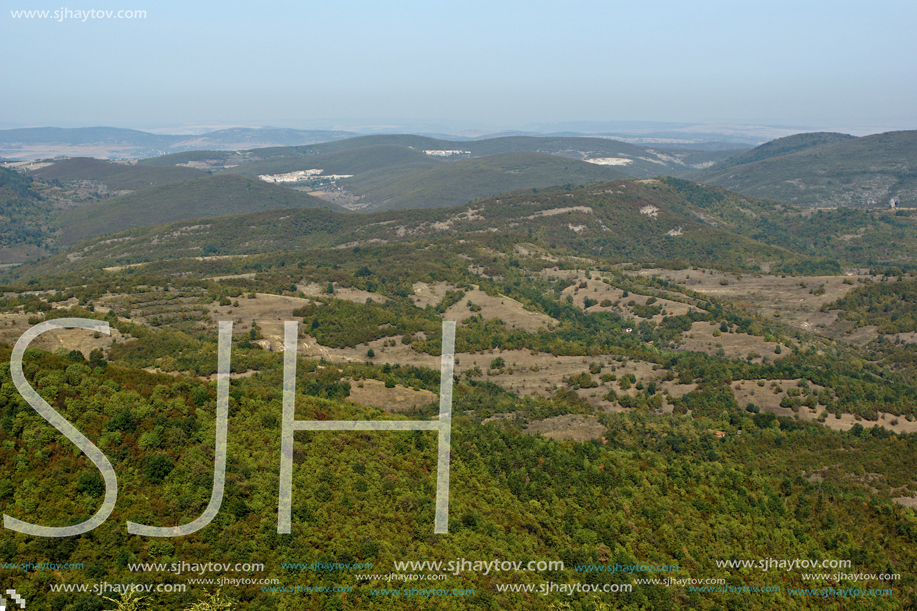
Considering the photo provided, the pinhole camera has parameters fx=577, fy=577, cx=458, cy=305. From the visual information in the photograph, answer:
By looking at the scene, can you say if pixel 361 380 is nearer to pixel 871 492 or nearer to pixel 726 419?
pixel 726 419

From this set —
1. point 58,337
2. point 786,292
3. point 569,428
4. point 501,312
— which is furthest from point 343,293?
point 786,292

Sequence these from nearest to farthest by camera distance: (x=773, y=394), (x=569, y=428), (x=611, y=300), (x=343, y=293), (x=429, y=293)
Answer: (x=569, y=428) → (x=773, y=394) → (x=343, y=293) → (x=429, y=293) → (x=611, y=300)

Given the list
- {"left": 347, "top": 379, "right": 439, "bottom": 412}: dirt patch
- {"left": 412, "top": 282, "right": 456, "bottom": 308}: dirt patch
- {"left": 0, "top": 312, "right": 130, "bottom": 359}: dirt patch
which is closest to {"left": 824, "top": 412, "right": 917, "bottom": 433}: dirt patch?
{"left": 347, "top": 379, "right": 439, "bottom": 412}: dirt patch

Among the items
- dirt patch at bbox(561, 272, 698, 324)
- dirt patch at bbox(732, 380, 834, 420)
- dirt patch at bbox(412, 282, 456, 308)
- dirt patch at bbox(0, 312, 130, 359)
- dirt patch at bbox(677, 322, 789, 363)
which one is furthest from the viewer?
dirt patch at bbox(412, 282, 456, 308)

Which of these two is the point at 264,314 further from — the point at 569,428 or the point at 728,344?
the point at 728,344

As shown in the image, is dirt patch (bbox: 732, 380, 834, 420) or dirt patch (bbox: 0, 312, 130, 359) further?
dirt patch (bbox: 732, 380, 834, 420)

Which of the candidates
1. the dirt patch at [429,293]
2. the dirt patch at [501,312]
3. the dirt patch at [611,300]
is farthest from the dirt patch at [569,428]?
the dirt patch at [429,293]

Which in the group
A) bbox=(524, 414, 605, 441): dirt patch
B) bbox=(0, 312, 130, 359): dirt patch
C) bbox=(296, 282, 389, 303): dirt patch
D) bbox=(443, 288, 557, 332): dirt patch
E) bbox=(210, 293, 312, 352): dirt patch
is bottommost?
bbox=(524, 414, 605, 441): dirt patch

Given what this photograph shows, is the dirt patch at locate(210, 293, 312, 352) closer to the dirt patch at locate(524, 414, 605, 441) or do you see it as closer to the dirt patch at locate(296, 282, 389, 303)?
the dirt patch at locate(296, 282, 389, 303)
